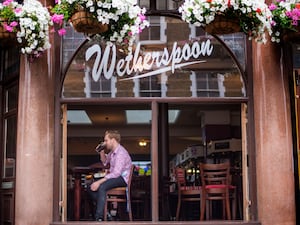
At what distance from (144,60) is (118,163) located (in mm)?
1360

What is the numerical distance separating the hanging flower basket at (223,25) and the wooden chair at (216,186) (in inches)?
86.3

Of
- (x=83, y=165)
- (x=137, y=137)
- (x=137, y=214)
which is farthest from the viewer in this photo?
(x=137, y=137)

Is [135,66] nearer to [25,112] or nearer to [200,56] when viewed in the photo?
[200,56]

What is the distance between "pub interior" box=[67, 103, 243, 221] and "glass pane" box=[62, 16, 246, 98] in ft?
1.05

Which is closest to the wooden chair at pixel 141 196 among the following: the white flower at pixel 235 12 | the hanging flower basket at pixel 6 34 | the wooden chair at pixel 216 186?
the wooden chair at pixel 216 186

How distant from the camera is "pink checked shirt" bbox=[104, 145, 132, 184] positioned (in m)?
8.10

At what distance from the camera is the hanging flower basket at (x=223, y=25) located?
21.9 ft

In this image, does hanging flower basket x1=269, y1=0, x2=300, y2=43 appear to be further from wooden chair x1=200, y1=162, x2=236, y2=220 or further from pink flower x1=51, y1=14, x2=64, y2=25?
pink flower x1=51, y1=14, x2=64, y2=25

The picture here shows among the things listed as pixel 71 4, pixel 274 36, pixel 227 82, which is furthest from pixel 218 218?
pixel 71 4

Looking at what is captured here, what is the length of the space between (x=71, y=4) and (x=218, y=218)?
320 cm

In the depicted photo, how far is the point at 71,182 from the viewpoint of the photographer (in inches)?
315

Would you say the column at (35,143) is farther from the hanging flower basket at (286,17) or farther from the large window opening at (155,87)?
the hanging flower basket at (286,17)

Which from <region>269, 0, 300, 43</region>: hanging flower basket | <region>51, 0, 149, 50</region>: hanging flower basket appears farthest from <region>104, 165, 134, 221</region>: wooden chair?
<region>269, 0, 300, 43</region>: hanging flower basket

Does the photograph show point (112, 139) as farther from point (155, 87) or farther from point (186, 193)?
point (186, 193)
